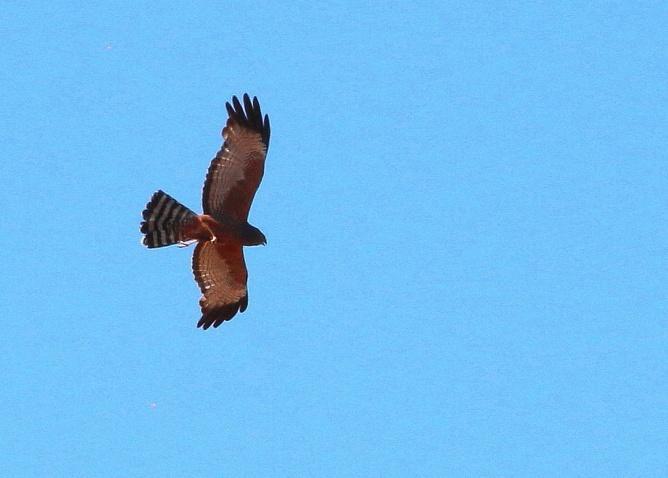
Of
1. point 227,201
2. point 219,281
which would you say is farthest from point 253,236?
point 219,281

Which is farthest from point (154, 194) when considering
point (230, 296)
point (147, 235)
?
point (230, 296)

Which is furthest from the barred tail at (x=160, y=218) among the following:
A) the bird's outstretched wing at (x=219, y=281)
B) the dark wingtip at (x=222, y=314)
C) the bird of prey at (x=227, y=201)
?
the dark wingtip at (x=222, y=314)

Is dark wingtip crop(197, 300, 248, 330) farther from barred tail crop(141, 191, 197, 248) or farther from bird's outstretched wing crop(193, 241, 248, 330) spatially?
barred tail crop(141, 191, 197, 248)

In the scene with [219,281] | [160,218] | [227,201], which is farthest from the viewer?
[219,281]

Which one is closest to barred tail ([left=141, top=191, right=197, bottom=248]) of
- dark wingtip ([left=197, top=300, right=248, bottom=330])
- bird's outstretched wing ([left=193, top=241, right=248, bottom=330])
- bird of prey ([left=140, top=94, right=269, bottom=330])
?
bird of prey ([left=140, top=94, right=269, bottom=330])

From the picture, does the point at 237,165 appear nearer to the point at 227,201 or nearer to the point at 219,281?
the point at 227,201

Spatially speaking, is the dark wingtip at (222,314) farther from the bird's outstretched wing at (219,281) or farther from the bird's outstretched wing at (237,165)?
the bird's outstretched wing at (237,165)

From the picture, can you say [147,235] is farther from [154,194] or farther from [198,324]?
[198,324]

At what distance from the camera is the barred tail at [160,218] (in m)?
20.9

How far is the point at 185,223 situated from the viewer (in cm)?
2106

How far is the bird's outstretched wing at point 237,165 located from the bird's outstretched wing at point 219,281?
0.65 metres

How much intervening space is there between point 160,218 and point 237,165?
1210mm

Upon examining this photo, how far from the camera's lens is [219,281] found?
22250mm

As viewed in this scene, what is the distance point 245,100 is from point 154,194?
1.72m
